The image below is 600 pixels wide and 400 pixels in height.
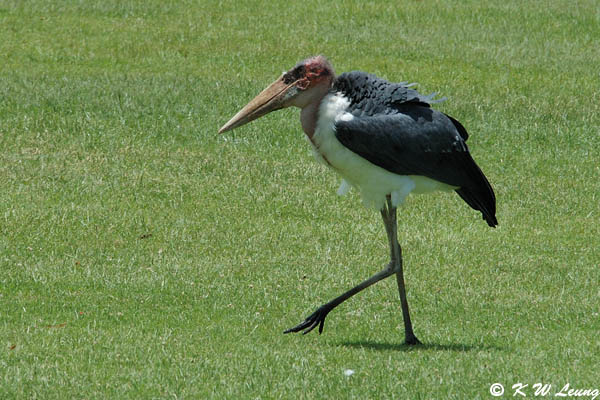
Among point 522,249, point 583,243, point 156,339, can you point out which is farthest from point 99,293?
point 583,243

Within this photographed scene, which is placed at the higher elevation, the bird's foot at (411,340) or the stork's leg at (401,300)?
the stork's leg at (401,300)

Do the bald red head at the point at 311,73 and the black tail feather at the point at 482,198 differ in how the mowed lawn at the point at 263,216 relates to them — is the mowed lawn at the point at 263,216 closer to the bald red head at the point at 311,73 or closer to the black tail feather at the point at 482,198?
the black tail feather at the point at 482,198

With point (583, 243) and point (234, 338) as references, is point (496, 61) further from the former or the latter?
point (234, 338)

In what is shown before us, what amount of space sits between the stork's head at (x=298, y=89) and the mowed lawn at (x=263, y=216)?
164 cm

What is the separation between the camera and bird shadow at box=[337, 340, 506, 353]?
7617 mm

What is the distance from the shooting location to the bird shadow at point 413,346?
7.62 meters

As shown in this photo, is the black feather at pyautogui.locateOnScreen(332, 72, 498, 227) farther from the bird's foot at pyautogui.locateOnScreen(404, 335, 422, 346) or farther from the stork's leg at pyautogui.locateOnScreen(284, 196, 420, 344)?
the bird's foot at pyautogui.locateOnScreen(404, 335, 422, 346)

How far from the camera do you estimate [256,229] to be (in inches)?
428

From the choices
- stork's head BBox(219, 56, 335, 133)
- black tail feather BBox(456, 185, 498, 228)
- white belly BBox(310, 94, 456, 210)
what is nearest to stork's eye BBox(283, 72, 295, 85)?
stork's head BBox(219, 56, 335, 133)

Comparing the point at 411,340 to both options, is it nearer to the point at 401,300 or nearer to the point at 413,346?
the point at 413,346

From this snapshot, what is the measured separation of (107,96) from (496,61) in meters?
6.84

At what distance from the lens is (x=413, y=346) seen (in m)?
7.70

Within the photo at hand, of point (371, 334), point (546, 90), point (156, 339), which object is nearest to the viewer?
point (156, 339)

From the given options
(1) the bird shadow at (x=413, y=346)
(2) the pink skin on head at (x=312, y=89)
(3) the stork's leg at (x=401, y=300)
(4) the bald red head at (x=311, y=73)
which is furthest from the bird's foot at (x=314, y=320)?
(4) the bald red head at (x=311, y=73)
